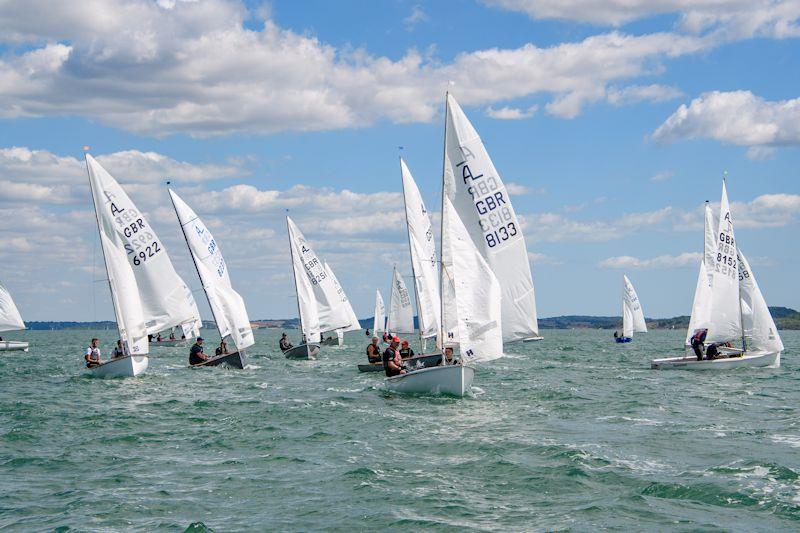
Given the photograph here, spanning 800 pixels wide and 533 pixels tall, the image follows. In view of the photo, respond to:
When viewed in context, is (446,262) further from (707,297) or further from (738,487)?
(707,297)

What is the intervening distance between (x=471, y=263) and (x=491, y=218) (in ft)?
4.24

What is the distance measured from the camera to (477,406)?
23344 mm

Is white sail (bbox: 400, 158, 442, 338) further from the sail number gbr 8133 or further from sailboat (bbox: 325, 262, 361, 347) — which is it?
sailboat (bbox: 325, 262, 361, 347)

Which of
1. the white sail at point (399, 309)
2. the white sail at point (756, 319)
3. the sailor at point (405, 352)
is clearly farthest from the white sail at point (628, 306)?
the sailor at point (405, 352)

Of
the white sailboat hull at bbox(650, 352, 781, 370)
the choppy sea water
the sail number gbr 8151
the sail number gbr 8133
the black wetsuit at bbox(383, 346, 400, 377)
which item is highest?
the sail number gbr 8133

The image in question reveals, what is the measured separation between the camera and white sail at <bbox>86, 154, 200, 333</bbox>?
34125 millimetres

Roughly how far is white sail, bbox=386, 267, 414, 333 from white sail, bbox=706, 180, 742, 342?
25.1 metres

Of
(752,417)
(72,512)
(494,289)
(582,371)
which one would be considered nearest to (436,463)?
(72,512)

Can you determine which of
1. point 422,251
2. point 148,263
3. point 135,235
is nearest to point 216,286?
point 148,263

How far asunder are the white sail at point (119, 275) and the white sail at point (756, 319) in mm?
22948

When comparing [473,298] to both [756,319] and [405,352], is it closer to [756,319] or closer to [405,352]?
[405,352]

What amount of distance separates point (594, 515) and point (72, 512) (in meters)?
7.26

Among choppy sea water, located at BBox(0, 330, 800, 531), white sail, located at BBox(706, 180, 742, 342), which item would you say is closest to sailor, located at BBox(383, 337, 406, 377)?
choppy sea water, located at BBox(0, 330, 800, 531)

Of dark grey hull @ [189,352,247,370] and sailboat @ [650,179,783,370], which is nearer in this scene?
sailboat @ [650,179,783,370]
